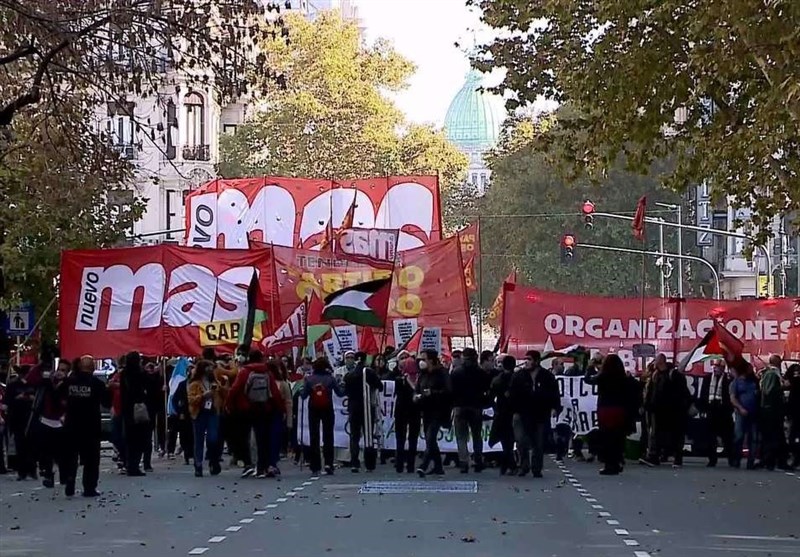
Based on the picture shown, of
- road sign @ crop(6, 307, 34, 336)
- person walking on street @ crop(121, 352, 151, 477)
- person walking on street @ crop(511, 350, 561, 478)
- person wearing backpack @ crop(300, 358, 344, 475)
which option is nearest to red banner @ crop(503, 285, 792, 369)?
road sign @ crop(6, 307, 34, 336)

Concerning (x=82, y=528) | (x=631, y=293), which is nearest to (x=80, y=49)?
(x=82, y=528)

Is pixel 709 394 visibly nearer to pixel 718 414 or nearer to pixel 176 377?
pixel 718 414

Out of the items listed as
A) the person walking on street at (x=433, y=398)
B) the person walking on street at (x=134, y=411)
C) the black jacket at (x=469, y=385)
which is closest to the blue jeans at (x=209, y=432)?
the person walking on street at (x=134, y=411)

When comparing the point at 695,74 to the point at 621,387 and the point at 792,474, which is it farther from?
the point at 792,474

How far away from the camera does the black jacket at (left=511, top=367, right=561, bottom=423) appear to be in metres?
23.3

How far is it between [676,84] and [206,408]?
8.07 meters

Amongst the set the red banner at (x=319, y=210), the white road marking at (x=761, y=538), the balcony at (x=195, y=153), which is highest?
the balcony at (x=195, y=153)

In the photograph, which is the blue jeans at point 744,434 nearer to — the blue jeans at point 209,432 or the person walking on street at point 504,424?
the person walking on street at point 504,424

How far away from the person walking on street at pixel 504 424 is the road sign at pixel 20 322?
13.2m

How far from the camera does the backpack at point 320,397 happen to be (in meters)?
23.6

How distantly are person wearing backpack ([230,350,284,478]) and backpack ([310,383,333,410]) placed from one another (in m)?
0.51

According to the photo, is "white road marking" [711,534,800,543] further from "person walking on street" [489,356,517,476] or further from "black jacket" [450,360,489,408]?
"black jacket" [450,360,489,408]

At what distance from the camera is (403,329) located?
101ft

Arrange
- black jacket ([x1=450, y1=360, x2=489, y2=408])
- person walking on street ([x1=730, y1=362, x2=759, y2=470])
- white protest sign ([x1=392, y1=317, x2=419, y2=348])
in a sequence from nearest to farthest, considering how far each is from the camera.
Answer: black jacket ([x1=450, y1=360, x2=489, y2=408]), person walking on street ([x1=730, y1=362, x2=759, y2=470]), white protest sign ([x1=392, y1=317, x2=419, y2=348])
